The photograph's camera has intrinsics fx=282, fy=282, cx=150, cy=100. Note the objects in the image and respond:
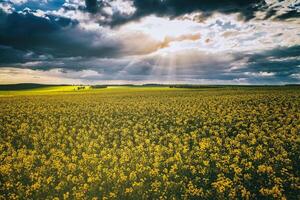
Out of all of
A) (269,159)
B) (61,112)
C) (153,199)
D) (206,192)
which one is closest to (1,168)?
(153,199)

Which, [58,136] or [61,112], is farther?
[61,112]

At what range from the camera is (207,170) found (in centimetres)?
1120

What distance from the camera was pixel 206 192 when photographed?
985cm

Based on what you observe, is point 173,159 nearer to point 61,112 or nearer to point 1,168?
point 1,168

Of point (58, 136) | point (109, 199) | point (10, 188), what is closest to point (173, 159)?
point (109, 199)

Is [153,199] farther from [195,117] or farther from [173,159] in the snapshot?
[195,117]

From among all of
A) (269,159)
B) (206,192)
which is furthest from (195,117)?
(206,192)

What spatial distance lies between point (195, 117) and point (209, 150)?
36.6 feet

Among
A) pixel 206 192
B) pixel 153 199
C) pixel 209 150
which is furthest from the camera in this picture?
pixel 209 150

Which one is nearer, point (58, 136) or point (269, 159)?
point (269, 159)

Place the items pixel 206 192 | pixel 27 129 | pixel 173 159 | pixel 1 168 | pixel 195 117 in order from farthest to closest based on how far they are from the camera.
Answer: pixel 195 117 → pixel 27 129 → pixel 173 159 → pixel 1 168 → pixel 206 192

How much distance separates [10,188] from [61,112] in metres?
21.2

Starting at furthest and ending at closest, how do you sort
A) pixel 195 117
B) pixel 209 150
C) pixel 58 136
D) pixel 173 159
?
pixel 195 117 < pixel 58 136 < pixel 209 150 < pixel 173 159

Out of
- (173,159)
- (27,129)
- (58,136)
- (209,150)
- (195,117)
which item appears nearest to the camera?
(173,159)
